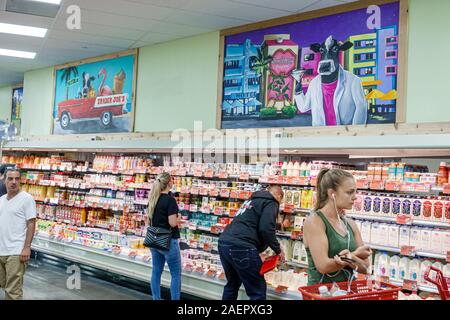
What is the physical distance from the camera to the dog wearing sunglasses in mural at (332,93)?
5875 millimetres

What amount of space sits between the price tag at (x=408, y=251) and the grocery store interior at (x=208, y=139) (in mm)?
13

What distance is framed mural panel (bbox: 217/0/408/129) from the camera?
18.3 feet

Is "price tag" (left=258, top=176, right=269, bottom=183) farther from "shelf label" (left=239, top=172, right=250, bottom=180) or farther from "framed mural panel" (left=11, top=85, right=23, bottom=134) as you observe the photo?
"framed mural panel" (left=11, top=85, right=23, bottom=134)

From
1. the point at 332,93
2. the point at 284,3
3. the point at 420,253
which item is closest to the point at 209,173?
the point at 332,93

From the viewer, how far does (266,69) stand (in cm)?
683

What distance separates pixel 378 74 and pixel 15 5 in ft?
16.4

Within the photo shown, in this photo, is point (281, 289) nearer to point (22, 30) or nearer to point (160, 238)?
point (160, 238)

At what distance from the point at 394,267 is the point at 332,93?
2266 mm

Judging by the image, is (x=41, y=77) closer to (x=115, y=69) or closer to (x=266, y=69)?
(x=115, y=69)

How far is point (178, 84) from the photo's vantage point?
8.14 meters

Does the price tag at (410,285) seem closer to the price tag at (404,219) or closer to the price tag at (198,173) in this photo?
the price tag at (404,219)

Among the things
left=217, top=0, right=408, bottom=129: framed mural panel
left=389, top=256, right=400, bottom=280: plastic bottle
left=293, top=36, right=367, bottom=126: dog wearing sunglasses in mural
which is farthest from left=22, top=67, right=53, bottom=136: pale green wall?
left=389, top=256, right=400, bottom=280: plastic bottle

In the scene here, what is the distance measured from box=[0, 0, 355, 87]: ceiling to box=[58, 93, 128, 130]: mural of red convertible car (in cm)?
90
